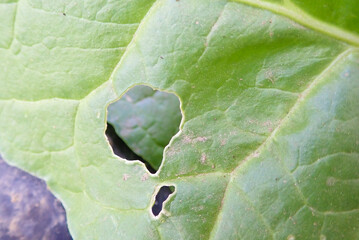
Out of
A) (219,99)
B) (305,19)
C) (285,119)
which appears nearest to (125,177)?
(219,99)

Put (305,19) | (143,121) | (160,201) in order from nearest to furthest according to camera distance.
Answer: (305,19), (160,201), (143,121)

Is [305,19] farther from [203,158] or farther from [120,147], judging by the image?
[120,147]

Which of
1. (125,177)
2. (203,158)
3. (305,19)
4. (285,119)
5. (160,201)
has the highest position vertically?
(305,19)

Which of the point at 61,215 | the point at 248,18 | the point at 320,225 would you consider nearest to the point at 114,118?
the point at 61,215

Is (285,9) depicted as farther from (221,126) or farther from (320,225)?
(320,225)

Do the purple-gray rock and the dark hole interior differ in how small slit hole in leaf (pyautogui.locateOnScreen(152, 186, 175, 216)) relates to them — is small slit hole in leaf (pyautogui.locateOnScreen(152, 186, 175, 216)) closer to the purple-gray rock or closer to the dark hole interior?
the dark hole interior

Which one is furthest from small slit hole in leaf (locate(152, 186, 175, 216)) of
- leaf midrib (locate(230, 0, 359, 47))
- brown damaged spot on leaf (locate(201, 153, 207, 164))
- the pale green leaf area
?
leaf midrib (locate(230, 0, 359, 47))

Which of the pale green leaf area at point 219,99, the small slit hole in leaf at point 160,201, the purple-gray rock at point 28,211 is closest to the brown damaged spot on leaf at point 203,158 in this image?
the pale green leaf area at point 219,99

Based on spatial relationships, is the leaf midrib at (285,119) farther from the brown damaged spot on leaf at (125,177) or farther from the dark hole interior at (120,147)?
the dark hole interior at (120,147)
